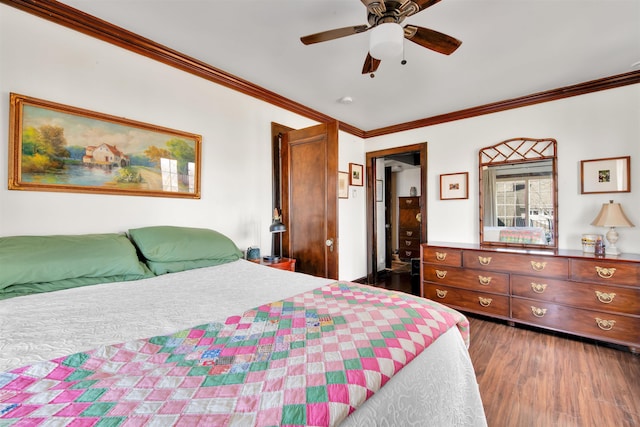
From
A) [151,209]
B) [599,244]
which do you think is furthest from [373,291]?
[599,244]

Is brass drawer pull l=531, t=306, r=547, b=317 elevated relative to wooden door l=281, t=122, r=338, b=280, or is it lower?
lower

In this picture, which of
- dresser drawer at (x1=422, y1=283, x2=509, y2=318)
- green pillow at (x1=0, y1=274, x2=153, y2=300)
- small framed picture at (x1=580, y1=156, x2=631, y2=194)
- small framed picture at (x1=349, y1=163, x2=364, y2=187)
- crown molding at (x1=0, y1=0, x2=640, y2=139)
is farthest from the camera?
small framed picture at (x1=349, y1=163, x2=364, y2=187)

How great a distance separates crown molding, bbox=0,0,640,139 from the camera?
1799 mm

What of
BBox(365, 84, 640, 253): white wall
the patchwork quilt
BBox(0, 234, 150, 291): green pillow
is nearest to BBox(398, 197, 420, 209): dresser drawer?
BBox(365, 84, 640, 253): white wall

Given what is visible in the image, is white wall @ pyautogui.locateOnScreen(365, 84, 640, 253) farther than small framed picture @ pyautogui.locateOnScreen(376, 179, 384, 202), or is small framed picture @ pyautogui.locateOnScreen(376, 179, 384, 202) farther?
small framed picture @ pyautogui.locateOnScreen(376, 179, 384, 202)

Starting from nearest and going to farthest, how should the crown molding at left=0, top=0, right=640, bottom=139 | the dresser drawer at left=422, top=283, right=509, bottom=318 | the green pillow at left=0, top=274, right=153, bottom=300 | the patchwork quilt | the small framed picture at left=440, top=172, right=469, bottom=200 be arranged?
the patchwork quilt < the green pillow at left=0, top=274, right=153, bottom=300 < the crown molding at left=0, top=0, right=640, bottom=139 < the dresser drawer at left=422, top=283, right=509, bottom=318 < the small framed picture at left=440, top=172, right=469, bottom=200

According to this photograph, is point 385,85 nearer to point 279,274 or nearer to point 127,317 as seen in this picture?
point 279,274

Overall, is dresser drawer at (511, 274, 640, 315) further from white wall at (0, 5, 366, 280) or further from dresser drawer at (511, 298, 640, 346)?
white wall at (0, 5, 366, 280)

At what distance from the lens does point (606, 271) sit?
7.85 feet

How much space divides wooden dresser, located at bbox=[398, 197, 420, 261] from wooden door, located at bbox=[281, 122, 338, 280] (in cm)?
387

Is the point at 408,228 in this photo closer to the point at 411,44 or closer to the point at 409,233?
the point at 409,233

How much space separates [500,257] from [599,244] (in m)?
0.81

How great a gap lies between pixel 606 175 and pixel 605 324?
4.65 feet

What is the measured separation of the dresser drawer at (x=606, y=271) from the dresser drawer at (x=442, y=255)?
0.98 m
